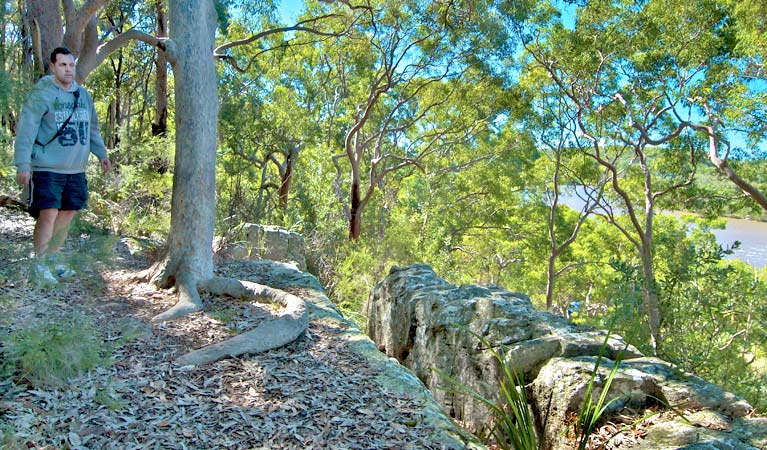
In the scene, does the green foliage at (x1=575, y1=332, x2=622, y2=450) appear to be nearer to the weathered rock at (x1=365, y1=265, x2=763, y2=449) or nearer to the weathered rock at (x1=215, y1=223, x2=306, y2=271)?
the weathered rock at (x1=365, y1=265, x2=763, y2=449)

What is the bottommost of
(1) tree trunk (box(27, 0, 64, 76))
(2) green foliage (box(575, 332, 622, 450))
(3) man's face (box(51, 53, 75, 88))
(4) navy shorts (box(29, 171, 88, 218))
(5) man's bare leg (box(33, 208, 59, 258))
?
(2) green foliage (box(575, 332, 622, 450))

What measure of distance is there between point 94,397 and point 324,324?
206 cm

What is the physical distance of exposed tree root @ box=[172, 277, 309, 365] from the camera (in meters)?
3.60

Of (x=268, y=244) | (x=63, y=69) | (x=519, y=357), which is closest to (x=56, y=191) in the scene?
(x=63, y=69)

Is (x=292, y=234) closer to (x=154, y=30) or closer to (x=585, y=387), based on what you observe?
(x=585, y=387)

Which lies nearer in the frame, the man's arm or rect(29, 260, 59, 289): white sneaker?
rect(29, 260, 59, 289): white sneaker

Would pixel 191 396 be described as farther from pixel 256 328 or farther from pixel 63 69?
pixel 63 69

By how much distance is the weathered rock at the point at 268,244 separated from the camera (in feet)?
25.9

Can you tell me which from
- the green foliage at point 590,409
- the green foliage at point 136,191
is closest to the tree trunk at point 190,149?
the green foliage at point 136,191

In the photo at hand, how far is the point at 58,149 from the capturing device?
418 centimetres

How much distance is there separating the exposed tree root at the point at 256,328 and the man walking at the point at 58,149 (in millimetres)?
1106

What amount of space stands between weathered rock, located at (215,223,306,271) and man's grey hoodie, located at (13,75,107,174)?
11.3 feet

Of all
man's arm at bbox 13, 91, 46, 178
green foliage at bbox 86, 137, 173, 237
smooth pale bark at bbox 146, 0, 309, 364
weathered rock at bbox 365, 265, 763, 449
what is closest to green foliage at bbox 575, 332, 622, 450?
weathered rock at bbox 365, 265, 763, 449

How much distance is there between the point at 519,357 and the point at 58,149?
3.73 m
